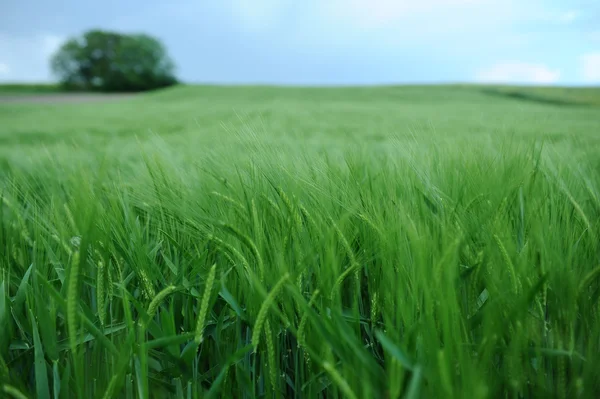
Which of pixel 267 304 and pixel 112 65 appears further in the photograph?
pixel 112 65

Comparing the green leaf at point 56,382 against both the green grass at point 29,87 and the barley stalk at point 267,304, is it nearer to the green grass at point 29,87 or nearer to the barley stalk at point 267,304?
the barley stalk at point 267,304

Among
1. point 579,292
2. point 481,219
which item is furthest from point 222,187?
point 579,292

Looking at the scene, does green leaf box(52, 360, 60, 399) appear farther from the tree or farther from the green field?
the tree

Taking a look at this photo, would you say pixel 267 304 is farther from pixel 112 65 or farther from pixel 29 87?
pixel 29 87

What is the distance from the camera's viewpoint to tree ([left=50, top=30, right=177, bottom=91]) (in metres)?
23.2

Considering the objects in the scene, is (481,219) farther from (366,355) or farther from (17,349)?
(17,349)

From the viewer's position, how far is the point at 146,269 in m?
0.60

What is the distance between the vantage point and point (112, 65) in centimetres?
2339

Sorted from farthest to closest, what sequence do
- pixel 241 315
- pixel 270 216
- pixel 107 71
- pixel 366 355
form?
1. pixel 107 71
2. pixel 270 216
3. pixel 241 315
4. pixel 366 355

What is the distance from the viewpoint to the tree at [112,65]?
76.1 feet

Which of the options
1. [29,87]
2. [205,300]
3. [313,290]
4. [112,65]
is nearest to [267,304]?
[205,300]

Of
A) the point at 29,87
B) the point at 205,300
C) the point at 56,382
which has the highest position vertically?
the point at 29,87

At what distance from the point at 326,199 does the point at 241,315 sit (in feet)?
0.67

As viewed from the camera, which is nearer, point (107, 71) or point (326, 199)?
point (326, 199)
